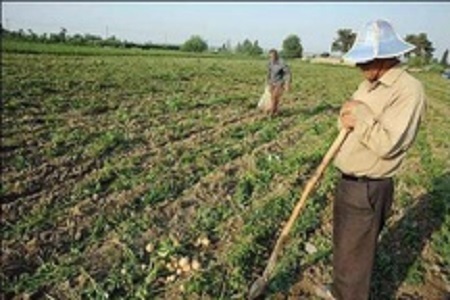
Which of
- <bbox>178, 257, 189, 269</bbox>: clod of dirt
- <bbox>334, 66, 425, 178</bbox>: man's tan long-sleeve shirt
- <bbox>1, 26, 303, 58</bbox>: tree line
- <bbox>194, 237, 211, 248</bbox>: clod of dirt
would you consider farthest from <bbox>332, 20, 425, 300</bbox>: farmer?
<bbox>1, 26, 303, 58</bbox>: tree line

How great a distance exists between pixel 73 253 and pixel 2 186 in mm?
2111

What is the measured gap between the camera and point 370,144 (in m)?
2.99

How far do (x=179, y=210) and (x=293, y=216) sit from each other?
233 cm

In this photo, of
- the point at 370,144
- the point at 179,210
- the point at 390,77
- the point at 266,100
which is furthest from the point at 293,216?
the point at 266,100

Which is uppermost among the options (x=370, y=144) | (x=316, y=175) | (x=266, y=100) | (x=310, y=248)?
(x=370, y=144)

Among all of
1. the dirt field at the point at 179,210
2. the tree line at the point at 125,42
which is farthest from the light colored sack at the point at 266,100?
the tree line at the point at 125,42

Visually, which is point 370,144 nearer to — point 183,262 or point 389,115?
point 389,115

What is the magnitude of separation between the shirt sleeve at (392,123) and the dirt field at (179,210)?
1.75 meters

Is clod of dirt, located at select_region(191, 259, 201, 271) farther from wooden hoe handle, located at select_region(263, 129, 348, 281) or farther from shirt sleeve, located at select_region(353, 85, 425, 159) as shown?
shirt sleeve, located at select_region(353, 85, 425, 159)

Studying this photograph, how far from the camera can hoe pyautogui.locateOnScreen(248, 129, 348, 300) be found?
3.36 metres

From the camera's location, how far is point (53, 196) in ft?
19.5

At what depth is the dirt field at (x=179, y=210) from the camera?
4328 millimetres

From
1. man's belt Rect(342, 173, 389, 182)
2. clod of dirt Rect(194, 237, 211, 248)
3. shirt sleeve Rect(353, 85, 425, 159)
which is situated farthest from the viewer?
clod of dirt Rect(194, 237, 211, 248)

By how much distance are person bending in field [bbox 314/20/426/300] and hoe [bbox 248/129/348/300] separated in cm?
6
